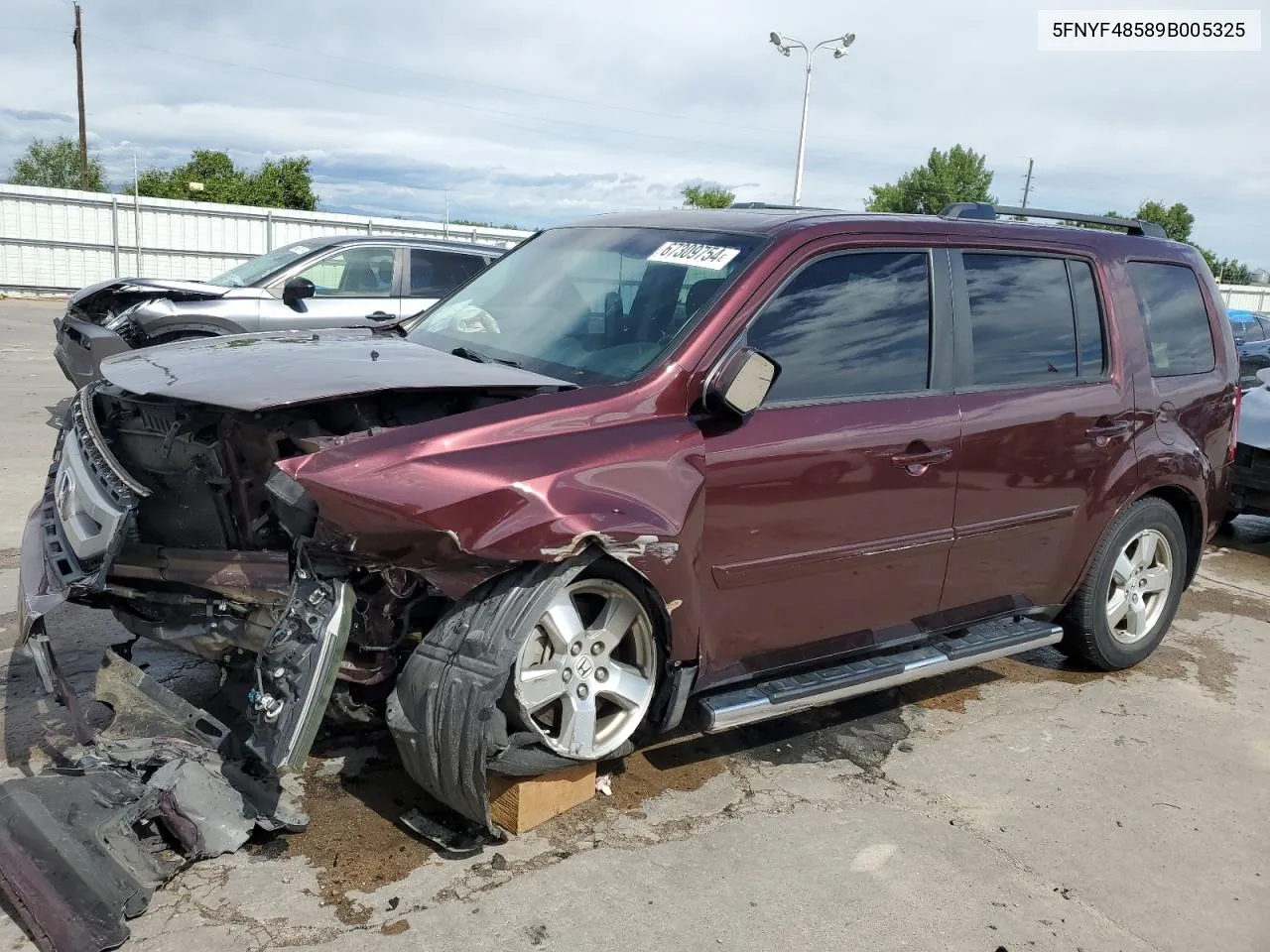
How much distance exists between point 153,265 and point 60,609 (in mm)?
23268

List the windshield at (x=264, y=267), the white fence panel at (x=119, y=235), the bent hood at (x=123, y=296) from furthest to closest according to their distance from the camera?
the white fence panel at (x=119, y=235) < the windshield at (x=264, y=267) < the bent hood at (x=123, y=296)

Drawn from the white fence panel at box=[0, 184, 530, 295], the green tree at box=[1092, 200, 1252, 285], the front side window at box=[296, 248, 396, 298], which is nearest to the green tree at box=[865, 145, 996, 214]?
the green tree at box=[1092, 200, 1252, 285]

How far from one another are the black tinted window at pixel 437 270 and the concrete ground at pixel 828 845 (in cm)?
603

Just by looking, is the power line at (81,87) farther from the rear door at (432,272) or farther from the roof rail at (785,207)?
the roof rail at (785,207)

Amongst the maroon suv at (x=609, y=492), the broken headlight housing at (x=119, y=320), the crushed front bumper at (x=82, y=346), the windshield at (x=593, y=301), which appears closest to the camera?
the maroon suv at (x=609, y=492)

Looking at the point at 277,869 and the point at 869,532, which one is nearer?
the point at 277,869

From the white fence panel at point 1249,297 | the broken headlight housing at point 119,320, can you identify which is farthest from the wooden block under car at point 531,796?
the white fence panel at point 1249,297

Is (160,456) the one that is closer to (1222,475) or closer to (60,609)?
(60,609)

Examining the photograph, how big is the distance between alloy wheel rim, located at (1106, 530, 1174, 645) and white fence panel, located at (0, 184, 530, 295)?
20966mm

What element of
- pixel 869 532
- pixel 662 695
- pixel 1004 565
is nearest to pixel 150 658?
pixel 662 695

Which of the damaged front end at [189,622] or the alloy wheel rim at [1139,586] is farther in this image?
the alloy wheel rim at [1139,586]

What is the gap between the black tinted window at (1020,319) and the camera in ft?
13.6

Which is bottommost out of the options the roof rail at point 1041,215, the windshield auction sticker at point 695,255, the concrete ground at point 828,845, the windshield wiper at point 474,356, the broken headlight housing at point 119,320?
the concrete ground at point 828,845

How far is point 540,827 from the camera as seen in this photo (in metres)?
3.34
